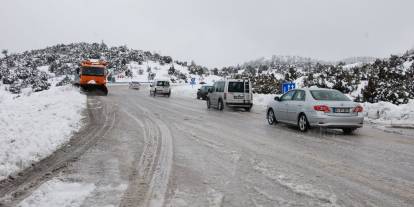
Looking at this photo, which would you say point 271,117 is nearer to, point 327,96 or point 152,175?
point 327,96

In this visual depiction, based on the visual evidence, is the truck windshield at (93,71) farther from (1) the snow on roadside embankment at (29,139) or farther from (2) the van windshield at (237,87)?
(1) the snow on roadside embankment at (29,139)

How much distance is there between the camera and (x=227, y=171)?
272 inches

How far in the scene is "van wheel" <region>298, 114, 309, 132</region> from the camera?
43.2 feet

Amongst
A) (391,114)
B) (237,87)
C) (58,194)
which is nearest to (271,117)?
(391,114)

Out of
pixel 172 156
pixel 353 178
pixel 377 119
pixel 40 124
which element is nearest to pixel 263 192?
pixel 353 178

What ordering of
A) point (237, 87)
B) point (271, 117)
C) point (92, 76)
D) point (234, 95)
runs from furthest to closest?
point (92, 76) < point (237, 87) < point (234, 95) < point (271, 117)

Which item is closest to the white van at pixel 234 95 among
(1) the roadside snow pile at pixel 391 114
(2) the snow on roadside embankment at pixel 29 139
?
(1) the roadside snow pile at pixel 391 114

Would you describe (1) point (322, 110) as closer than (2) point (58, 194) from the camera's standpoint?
No

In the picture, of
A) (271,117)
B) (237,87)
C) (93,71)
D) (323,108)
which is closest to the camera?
(323,108)

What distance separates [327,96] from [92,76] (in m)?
28.5

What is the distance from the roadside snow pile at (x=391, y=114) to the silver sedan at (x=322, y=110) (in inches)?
179

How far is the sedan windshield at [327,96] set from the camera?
13.2m

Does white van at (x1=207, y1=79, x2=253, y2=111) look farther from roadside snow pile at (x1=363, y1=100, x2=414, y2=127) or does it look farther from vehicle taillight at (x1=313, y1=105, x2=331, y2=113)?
vehicle taillight at (x1=313, y1=105, x2=331, y2=113)

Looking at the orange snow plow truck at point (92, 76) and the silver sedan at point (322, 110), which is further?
the orange snow plow truck at point (92, 76)
